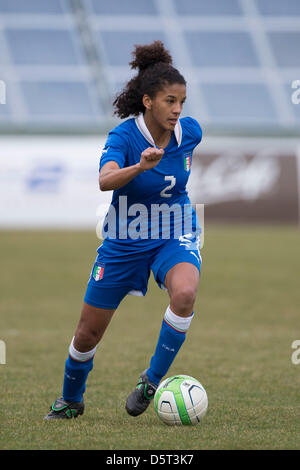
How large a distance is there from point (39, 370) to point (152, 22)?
21.6 meters

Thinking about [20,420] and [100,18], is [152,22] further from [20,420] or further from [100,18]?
[20,420]

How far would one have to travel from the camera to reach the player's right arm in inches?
185

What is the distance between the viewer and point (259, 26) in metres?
27.5

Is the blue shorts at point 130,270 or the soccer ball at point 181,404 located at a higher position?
the blue shorts at point 130,270

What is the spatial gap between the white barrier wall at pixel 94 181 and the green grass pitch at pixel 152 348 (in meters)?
1.35

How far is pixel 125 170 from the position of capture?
480 cm

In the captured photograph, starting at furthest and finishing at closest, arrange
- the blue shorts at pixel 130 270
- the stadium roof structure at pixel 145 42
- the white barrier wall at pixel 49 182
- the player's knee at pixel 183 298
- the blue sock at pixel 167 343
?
the stadium roof structure at pixel 145 42, the white barrier wall at pixel 49 182, the blue shorts at pixel 130 270, the blue sock at pixel 167 343, the player's knee at pixel 183 298

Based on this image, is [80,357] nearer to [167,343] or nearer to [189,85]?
[167,343]

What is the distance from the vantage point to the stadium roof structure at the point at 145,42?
25406 millimetres

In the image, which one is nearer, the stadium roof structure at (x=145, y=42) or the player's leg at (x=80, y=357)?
the player's leg at (x=80, y=357)

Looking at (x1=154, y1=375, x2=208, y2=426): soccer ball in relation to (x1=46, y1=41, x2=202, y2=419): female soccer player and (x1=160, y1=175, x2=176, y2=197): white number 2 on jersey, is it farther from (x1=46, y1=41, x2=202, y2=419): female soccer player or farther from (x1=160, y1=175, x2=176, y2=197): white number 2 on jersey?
(x1=160, y1=175, x2=176, y2=197): white number 2 on jersey

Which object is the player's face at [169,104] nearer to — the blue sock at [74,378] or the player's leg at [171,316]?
the player's leg at [171,316]

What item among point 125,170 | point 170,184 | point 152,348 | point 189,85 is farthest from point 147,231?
point 189,85

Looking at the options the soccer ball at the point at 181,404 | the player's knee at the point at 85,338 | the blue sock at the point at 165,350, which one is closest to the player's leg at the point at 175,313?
the blue sock at the point at 165,350
